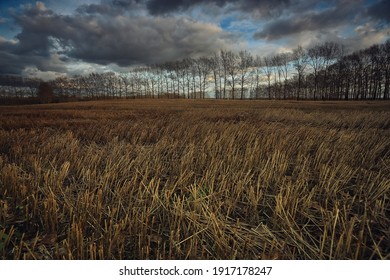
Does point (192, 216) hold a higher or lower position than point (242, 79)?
lower

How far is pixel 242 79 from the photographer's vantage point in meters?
30.5

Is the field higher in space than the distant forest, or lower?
lower

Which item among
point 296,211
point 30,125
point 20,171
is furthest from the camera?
point 30,125

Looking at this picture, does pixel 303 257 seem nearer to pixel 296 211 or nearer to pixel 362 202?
pixel 296 211

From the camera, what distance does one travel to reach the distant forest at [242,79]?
6773mm

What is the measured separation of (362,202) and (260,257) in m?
1.43

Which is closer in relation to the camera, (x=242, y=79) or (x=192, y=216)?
(x=192, y=216)

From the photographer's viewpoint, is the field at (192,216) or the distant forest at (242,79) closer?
the field at (192,216)

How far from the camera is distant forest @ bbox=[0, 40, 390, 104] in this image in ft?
22.2

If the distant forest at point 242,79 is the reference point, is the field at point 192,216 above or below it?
below

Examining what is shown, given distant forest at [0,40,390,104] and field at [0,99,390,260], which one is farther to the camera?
distant forest at [0,40,390,104]

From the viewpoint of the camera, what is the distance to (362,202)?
2.14 meters

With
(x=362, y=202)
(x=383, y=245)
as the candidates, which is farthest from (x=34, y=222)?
(x=362, y=202)
